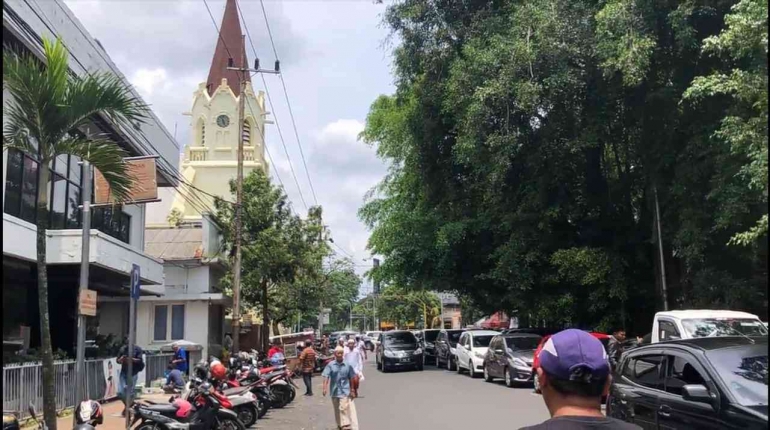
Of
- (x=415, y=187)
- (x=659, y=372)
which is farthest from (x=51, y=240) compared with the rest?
(x=415, y=187)

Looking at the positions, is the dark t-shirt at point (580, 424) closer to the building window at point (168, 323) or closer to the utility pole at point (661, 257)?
the utility pole at point (661, 257)

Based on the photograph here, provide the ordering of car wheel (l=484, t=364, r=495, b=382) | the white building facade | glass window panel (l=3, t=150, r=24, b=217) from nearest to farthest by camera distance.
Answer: the white building facade → glass window panel (l=3, t=150, r=24, b=217) → car wheel (l=484, t=364, r=495, b=382)

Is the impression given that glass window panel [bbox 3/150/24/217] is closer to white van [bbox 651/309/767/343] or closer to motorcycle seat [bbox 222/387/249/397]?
motorcycle seat [bbox 222/387/249/397]

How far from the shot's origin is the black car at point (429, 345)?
38375 mm

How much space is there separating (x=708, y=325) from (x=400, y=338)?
20769 millimetres

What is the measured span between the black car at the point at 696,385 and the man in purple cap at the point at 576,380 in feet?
13.7

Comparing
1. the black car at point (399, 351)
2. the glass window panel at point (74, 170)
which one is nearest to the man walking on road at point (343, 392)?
the glass window panel at point (74, 170)

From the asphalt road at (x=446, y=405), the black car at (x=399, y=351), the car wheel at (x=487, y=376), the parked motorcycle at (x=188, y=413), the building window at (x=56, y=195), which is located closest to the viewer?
the parked motorcycle at (x=188, y=413)

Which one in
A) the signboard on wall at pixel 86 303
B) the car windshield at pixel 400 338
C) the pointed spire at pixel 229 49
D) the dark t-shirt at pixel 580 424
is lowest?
the car windshield at pixel 400 338

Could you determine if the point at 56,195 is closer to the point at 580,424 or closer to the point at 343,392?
the point at 343,392

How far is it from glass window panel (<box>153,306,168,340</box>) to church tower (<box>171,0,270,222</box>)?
1087 inches

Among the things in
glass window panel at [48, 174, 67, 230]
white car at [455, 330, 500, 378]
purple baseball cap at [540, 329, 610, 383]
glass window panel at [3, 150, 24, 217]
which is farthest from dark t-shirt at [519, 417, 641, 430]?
white car at [455, 330, 500, 378]

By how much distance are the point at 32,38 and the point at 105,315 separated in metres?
16.9

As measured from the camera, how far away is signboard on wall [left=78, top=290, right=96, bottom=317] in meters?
9.96
